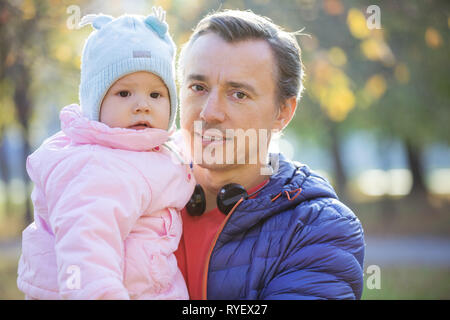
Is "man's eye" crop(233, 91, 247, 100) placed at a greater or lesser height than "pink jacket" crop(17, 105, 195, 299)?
greater

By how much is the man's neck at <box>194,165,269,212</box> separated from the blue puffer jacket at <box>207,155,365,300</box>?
352 millimetres

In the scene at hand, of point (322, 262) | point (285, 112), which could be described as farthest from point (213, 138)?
point (322, 262)

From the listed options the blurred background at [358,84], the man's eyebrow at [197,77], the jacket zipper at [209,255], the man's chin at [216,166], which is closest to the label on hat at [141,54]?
the man's eyebrow at [197,77]

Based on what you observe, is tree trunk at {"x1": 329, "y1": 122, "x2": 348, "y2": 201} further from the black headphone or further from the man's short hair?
the black headphone

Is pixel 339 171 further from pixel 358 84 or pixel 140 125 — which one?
pixel 140 125

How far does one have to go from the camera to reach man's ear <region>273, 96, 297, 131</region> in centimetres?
310

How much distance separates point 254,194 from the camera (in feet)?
8.87

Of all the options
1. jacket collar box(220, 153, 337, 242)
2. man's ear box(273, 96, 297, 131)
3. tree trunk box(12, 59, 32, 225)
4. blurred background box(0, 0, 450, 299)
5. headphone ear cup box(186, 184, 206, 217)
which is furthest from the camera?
tree trunk box(12, 59, 32, 225)

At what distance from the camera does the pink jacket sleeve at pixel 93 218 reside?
1851 millimetres

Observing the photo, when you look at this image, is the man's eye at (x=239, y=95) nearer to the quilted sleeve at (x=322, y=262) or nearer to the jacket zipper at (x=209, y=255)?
the jacket zipper at (x=209, y=255)

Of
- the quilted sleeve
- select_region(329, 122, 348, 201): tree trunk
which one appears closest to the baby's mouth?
the quilted sleeve

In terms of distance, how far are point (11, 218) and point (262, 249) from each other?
47.0 ft

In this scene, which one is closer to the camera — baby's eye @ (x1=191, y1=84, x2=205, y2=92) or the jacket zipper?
the jacket zipper
